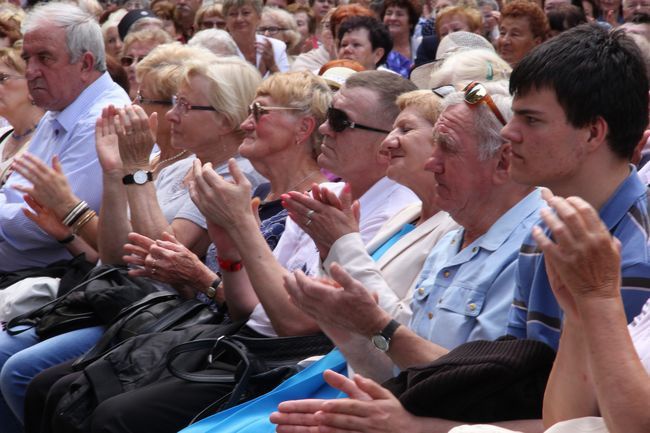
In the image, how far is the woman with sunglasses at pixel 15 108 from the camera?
21.4 feet

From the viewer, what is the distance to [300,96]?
15.3ft

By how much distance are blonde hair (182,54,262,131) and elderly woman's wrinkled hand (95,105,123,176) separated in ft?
1.34

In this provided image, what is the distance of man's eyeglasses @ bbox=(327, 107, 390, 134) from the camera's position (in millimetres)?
4203

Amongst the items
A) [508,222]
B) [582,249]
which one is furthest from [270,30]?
[582,249]

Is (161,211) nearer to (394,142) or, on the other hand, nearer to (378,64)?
(394,142)

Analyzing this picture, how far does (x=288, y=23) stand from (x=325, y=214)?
6.83 m

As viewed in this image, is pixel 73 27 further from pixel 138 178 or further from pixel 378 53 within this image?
pixel 378 53

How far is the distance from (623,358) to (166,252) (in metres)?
2.66

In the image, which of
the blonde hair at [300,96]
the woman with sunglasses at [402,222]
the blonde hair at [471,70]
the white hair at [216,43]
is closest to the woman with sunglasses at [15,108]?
the white hair at [216,43]

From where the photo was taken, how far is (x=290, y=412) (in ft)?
9.46

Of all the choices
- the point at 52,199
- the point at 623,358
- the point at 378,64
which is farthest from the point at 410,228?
the point at 378,64

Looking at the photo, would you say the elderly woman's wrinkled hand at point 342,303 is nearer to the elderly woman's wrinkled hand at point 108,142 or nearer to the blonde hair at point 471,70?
the blonde hair at point 471,70

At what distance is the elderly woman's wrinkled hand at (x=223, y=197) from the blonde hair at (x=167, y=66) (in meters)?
1.60

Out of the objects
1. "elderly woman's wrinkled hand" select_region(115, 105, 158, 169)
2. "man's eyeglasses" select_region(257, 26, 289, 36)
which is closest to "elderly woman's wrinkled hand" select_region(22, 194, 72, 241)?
"elderly woman's wrinkled hand" select_region(115, 105, 158, 169)
